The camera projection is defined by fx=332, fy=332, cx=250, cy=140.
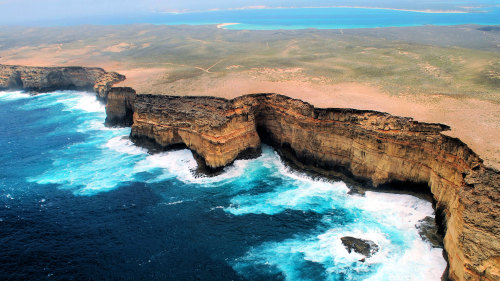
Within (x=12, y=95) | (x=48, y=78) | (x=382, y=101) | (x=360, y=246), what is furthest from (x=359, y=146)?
(x=12, y=95)

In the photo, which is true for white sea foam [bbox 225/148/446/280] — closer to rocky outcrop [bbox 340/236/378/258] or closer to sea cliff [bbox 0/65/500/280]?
rocky outcrop [bbox 340/236/378/258]

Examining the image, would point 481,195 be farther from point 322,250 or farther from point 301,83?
point 301,83

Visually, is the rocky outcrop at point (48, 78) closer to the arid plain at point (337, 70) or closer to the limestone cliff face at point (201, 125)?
the arid plain at point (337, 70)

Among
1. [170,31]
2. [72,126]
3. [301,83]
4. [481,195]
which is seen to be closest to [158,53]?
[72,126]

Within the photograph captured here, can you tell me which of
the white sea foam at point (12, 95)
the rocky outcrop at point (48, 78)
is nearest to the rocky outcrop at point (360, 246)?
the rocky outcrop at point (48, 78)

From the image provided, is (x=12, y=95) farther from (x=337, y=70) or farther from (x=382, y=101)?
(x=382, y=101)

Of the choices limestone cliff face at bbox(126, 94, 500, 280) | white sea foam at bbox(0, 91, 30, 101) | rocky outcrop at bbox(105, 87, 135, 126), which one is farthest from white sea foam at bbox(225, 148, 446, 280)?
white sea foam at bbox(0, 91, 30, 101)
